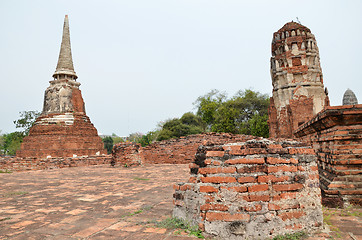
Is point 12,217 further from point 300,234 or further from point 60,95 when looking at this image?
point 60,95

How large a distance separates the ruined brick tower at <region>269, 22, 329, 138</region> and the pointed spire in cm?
1221

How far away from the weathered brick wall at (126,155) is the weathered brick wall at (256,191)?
24.6 ft

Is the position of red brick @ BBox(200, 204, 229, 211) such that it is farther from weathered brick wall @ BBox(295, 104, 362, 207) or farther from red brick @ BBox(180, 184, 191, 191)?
weathered brick wall @ BBox(295, 104, 362, 207)

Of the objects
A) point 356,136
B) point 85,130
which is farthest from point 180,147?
point 356,136

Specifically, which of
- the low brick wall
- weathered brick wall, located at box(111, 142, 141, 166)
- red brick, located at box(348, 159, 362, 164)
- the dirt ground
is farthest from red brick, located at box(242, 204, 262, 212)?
the low brick wall

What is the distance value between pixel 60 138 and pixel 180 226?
1255cm

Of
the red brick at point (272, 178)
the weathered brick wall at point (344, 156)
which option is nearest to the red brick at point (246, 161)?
the red brick at point (272, 178)

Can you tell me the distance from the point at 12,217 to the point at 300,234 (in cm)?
288

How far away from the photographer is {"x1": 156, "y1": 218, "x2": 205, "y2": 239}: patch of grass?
77.3 inches

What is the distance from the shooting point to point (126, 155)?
30.6ft

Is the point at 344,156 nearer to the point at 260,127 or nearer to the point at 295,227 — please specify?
the point at 295,227

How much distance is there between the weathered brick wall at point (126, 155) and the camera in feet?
30.5

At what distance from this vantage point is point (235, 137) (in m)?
12.0

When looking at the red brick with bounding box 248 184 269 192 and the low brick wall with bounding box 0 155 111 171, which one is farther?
the low brick wall with bounding box 0 155 111 171
